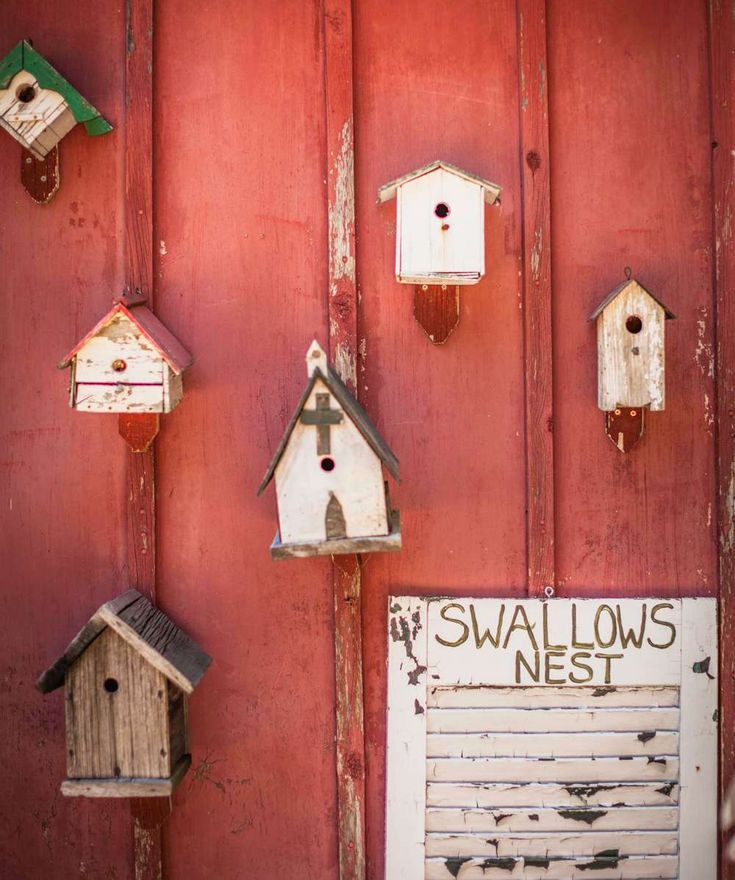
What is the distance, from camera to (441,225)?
2.23 metres

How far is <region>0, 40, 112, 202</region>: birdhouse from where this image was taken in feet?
7.53

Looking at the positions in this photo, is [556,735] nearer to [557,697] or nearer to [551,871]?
[557,697]

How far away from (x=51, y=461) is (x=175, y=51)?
136 centimetres

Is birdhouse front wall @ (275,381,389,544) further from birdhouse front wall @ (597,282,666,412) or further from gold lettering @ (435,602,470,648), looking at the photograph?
birdhouse front wall @ (597,282,666,412)

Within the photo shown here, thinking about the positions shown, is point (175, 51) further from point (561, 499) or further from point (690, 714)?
point (690, 714)

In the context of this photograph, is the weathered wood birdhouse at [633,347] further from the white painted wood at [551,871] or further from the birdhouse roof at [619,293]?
the white painted wood at [551,871]

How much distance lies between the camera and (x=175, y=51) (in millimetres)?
2477

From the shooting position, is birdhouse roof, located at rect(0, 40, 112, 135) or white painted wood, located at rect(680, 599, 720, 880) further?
white painted wood, located at rect(680, 599, 720, 880)

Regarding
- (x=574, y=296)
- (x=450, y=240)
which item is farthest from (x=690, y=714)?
(x=450, y=240)

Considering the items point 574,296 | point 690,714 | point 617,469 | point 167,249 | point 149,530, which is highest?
point 167,249

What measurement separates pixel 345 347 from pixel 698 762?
172 cm

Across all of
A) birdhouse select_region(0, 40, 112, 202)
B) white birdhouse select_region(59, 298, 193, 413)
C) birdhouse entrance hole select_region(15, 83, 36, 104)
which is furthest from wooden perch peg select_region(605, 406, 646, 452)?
birdhouse entrance hole select_region(15, 83, 36, 104)

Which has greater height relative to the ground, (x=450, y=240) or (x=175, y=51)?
(x=175, y=51)

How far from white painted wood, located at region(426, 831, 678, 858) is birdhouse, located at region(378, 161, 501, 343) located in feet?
5.72
